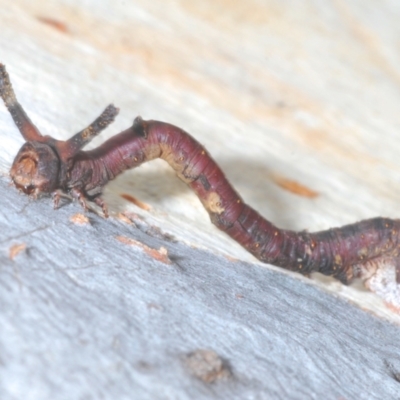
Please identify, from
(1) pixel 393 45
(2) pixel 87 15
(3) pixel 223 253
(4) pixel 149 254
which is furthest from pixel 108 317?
(1) pixel 393 45

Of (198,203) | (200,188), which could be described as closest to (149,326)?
(200,188)

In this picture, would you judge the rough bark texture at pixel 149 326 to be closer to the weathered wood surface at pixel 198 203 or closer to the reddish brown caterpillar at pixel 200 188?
the weathered wood surface at pixel 198 203

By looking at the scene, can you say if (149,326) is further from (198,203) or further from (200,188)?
(198,203)

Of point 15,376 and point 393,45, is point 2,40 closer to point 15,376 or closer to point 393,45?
point 15,376

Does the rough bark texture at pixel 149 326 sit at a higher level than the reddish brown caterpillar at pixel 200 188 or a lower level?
lower

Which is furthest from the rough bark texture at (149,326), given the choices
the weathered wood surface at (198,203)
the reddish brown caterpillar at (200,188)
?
the reddish brown caterpillar at (200,188)

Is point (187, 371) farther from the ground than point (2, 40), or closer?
closer
